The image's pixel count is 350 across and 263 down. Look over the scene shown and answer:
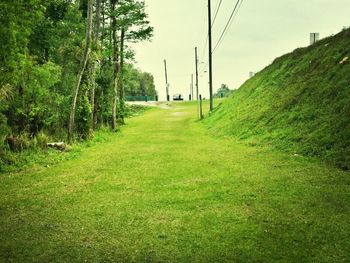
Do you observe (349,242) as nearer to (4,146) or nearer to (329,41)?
(4,146)

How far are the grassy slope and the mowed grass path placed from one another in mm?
1402

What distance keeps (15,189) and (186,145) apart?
9210 mm

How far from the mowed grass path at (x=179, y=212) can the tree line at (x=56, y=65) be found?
15.3ft

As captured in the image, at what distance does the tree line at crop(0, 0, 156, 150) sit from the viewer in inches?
485

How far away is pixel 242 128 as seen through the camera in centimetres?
1945

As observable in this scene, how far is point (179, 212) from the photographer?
7.33 meters

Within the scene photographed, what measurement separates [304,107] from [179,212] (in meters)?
10.8

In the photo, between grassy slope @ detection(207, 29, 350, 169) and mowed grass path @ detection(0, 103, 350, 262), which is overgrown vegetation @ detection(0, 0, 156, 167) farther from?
grassy slope @ detection(207, 29, 350, 169)

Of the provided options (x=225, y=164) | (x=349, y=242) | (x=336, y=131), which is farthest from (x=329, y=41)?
(x=349, y=242)

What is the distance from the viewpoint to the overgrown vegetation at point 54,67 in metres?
12.4

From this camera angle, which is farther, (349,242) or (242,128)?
(242,128)

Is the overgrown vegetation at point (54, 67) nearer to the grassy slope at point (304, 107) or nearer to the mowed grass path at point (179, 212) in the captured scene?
the mowed grass path at point (179, 212)

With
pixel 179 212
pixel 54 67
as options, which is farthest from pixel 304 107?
pixel 54 67

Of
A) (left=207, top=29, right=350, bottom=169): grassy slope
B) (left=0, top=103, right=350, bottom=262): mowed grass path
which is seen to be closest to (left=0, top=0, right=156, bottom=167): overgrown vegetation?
(left=0, top=103, right=350, bottom=262): mowed grass path
